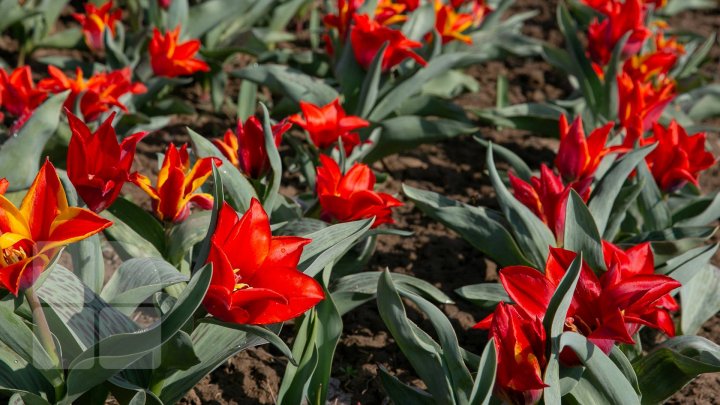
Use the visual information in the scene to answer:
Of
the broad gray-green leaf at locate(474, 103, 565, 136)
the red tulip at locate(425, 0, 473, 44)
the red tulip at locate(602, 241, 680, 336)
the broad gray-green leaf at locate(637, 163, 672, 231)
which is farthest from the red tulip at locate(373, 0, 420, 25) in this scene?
the red tulip at locate(602, 241, 680, 336)

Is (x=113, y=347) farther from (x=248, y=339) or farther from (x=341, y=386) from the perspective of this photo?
(x=341, y=386)

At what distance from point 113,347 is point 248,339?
0.89ft

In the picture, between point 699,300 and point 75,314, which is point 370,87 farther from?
point 75,314

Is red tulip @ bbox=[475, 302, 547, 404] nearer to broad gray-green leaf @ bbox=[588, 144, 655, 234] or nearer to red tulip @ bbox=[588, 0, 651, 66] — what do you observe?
broad gray-green leaf @ bbox=[588, 144, 655, 234]

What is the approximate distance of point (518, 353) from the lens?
1.42 meters

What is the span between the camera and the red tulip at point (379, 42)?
2480 mm

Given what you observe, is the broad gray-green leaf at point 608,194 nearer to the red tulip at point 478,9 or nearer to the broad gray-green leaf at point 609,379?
the broad gray-green leaf at point 609,379

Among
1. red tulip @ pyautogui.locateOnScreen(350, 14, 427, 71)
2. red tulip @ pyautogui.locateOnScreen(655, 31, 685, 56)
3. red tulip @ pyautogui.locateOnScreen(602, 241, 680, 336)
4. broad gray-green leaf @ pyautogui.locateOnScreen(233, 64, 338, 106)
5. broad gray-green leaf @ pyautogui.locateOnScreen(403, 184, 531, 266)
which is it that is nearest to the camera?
red tulip @ pyautogui.locateOnScreen(602, 241, 680, 336)

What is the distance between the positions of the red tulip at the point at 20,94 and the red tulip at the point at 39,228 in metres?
0.91

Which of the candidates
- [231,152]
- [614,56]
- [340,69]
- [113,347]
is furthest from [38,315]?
[614,56]

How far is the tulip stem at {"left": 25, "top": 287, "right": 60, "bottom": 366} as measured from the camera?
1.29 m

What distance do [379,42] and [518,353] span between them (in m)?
1.33

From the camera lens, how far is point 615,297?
4.82 feet

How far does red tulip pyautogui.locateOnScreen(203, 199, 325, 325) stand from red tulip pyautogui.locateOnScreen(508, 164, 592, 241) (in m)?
0.74
